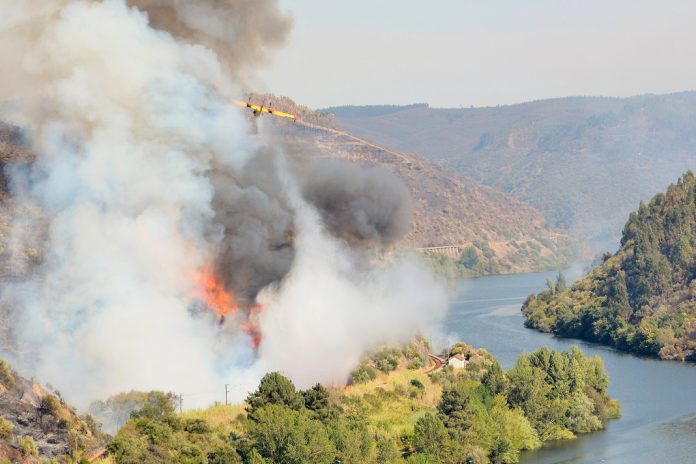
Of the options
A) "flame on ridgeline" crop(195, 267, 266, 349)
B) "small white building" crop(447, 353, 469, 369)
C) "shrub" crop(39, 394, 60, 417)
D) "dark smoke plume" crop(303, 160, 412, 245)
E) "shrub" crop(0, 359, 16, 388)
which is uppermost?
"dark smoke plume" crop(303, 160, 412, 245)

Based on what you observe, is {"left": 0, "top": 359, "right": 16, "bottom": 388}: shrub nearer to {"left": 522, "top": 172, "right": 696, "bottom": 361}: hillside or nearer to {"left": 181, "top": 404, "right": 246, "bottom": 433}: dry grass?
{"left": 181, "top": 404, "right": 246, "bottom": 433}: dry grass

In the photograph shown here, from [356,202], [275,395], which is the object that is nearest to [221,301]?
[275,395]

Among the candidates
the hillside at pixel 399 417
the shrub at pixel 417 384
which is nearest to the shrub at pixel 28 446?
the hillside at pixel 399 417

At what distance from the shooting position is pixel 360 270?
75.4 metres

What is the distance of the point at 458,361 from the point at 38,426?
36561mm

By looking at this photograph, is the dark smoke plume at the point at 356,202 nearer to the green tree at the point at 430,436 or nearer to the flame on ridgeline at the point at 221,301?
the flame on ridgeline at the point at 221,301

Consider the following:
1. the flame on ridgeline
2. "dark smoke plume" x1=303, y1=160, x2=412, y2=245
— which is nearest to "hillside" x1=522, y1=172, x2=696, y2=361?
"dark smoke plume" x1=303, y1=160, x2=412, y2=245

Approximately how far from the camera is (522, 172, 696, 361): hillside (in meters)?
125

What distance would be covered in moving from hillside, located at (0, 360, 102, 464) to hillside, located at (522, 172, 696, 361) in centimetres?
7745

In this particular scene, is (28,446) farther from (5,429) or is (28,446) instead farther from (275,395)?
(275,395)

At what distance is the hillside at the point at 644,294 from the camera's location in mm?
124875

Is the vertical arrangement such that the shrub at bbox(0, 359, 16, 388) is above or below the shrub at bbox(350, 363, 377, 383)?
above

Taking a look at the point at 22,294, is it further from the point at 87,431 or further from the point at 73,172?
the point at 87,431

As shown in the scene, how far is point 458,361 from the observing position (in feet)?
267
